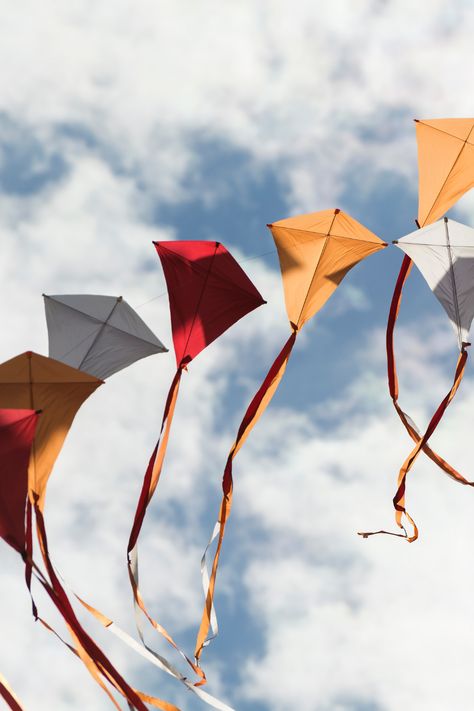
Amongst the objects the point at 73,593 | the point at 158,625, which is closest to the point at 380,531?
the point at 158,625

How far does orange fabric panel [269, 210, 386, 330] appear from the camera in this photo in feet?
50.2

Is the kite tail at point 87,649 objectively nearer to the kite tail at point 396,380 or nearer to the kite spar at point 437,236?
the kite spar at point 437,236

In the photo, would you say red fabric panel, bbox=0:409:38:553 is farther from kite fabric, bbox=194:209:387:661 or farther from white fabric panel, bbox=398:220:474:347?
white fabric panel, bbox=398:220:474:347

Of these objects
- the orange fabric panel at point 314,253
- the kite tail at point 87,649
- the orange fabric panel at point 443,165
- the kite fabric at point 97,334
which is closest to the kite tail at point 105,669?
the kite tail at point 87,649

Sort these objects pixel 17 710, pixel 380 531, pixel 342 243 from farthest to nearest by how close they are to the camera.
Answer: pixel 342 243 → pixel 380 531 → pixel 17 710

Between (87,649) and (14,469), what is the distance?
300cm

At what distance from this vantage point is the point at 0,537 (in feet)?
39.4

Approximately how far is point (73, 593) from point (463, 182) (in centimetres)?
1108

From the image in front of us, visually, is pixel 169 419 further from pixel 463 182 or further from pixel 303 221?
pixel 463 182

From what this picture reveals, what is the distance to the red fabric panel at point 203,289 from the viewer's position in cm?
1552

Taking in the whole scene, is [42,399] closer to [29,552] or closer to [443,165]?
[29,552]

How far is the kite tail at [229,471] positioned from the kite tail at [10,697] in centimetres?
338

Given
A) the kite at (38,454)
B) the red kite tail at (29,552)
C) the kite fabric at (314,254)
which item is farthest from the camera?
the kite fabric at (314,254)

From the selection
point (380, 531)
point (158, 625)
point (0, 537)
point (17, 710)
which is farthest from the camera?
point (380, 531)
